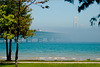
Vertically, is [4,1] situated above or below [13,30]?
above

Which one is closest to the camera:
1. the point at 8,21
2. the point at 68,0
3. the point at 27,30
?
the point at 68,0

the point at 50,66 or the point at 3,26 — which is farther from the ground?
the point at 3,26

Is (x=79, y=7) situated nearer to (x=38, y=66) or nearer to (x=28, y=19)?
(x=38, y=66)

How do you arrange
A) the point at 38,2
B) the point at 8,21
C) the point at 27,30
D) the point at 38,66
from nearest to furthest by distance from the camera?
the point at 38,2
the point at 38,66
the point at 8,21
the point at 27,30

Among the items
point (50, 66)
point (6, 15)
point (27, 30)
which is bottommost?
point (50, 66)

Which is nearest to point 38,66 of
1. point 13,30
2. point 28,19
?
point 13,30

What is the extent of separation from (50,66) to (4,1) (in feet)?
37.5

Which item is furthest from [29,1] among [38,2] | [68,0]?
[68,0]

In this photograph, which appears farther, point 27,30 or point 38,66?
point 27,30

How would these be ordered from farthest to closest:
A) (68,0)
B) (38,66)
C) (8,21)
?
(8,21), (38,66), (68,0)

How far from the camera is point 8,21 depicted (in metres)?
29.2

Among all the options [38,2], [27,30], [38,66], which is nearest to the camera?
[38,2]

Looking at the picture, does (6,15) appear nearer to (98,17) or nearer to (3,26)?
(3,26)

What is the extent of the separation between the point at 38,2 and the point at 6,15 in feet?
35.7
